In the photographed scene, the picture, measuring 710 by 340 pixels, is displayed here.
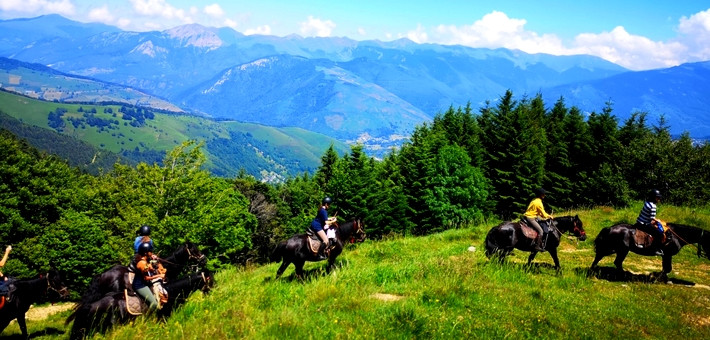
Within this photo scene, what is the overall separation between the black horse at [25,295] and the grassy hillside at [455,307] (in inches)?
67.1

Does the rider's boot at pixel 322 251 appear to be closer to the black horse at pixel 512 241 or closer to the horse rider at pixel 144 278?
the horse rider at pixel 144 278

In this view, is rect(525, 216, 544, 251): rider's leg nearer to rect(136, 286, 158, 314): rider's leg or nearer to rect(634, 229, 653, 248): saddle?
rect(634, 229, 653, 248): saddle

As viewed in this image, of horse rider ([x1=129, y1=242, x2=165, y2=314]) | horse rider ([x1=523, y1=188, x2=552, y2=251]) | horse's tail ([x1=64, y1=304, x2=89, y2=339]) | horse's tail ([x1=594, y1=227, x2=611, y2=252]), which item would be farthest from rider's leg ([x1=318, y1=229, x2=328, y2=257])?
horse's tail ([x1=594, y1=227, x2=611, y2=252])

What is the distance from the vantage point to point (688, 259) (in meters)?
17.7

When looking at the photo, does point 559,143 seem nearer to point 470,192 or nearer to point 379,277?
point 470,192

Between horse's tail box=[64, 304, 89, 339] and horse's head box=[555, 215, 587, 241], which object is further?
horse's head box=[555, 215, 587, 241]

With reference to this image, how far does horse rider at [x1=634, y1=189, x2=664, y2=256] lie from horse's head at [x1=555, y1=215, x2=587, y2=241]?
6.09ft

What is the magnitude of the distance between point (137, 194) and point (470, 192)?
33532 millimetres

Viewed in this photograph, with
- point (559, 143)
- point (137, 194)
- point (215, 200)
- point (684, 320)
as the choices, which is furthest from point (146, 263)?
point (559, 143)

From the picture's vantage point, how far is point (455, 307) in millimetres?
9633

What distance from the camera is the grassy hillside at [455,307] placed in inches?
316

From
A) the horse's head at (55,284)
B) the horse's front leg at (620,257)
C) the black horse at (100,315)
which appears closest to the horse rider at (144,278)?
the black horse at (100,315)

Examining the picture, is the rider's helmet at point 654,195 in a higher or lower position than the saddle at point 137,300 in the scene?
higher

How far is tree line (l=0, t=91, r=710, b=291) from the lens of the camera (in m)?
32.8
